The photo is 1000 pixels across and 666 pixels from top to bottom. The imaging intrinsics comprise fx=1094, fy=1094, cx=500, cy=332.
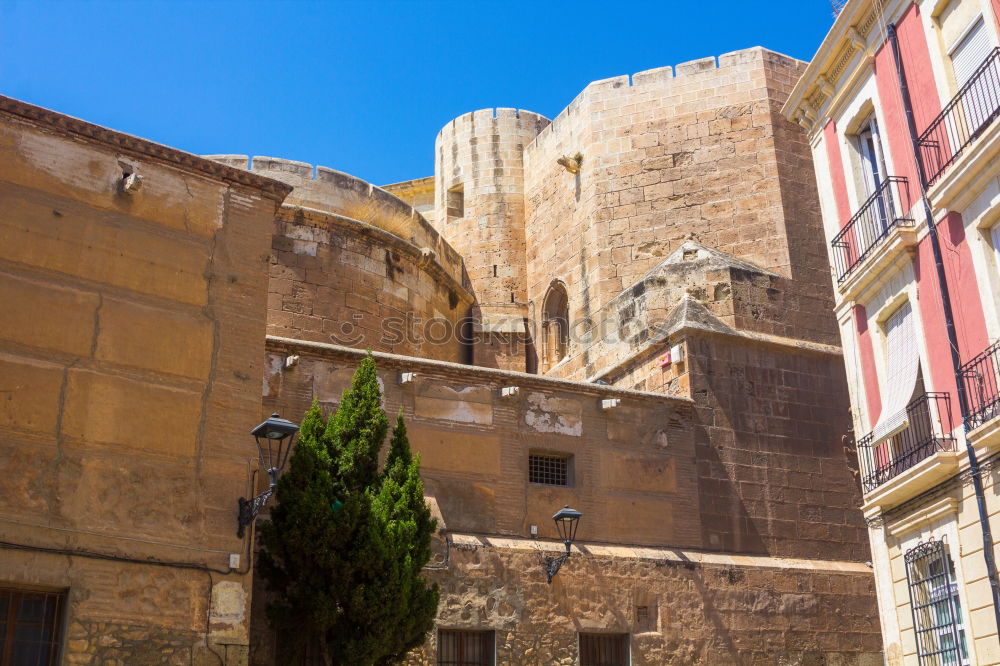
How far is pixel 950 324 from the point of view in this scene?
912cm

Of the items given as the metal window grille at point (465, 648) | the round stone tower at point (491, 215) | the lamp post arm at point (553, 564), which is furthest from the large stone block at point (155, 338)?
the round stone tower at point (491, 215)

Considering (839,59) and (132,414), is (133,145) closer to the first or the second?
(132,414)

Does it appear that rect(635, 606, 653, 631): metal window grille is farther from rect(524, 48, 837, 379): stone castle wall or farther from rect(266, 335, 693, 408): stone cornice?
rect(524, 48, 837, 379): stone castle wall

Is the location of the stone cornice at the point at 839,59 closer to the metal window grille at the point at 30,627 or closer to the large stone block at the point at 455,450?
the large stone block at the point at 455,450

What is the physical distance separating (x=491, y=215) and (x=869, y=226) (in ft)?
33.7

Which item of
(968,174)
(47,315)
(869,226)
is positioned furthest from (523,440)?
(968,174)

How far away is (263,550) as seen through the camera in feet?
33.4

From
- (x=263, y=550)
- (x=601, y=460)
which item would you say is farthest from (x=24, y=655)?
(x=601, y=460)

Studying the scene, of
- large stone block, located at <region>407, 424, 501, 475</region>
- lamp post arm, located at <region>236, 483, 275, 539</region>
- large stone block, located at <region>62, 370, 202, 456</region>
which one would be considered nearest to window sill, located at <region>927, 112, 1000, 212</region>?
large stone block, located at <region>407, 424, 501, 475</region>

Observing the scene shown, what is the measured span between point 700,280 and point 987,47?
6382 mm

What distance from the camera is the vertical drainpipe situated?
27.4ft

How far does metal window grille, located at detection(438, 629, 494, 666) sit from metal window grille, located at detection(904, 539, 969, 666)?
425 centimetres

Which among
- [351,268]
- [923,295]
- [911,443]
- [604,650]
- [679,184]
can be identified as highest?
[679,184]

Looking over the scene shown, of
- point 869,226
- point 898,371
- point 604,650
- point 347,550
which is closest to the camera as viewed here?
point 347,550
